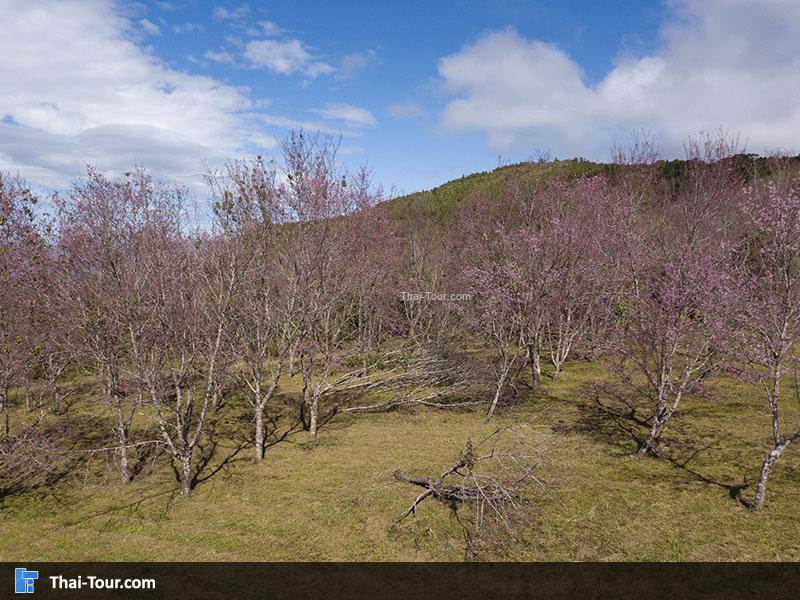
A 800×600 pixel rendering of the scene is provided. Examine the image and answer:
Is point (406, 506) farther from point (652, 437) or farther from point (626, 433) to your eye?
point (626, 433)

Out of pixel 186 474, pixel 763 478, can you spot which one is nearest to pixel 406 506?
pixel 186 474

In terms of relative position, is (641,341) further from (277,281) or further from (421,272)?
(421,272)

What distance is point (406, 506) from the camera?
11.4 meters

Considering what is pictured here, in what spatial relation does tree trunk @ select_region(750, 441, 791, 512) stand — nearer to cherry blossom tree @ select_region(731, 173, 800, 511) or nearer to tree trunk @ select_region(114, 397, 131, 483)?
cherry blossom tree @ select_region(731, 173, 800, 511)

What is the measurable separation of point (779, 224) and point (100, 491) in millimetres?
18229

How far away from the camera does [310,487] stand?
12766 millimetres

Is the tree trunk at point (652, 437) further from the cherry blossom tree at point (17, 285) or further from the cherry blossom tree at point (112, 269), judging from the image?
the cherry blossom tree at point (17, 285)
